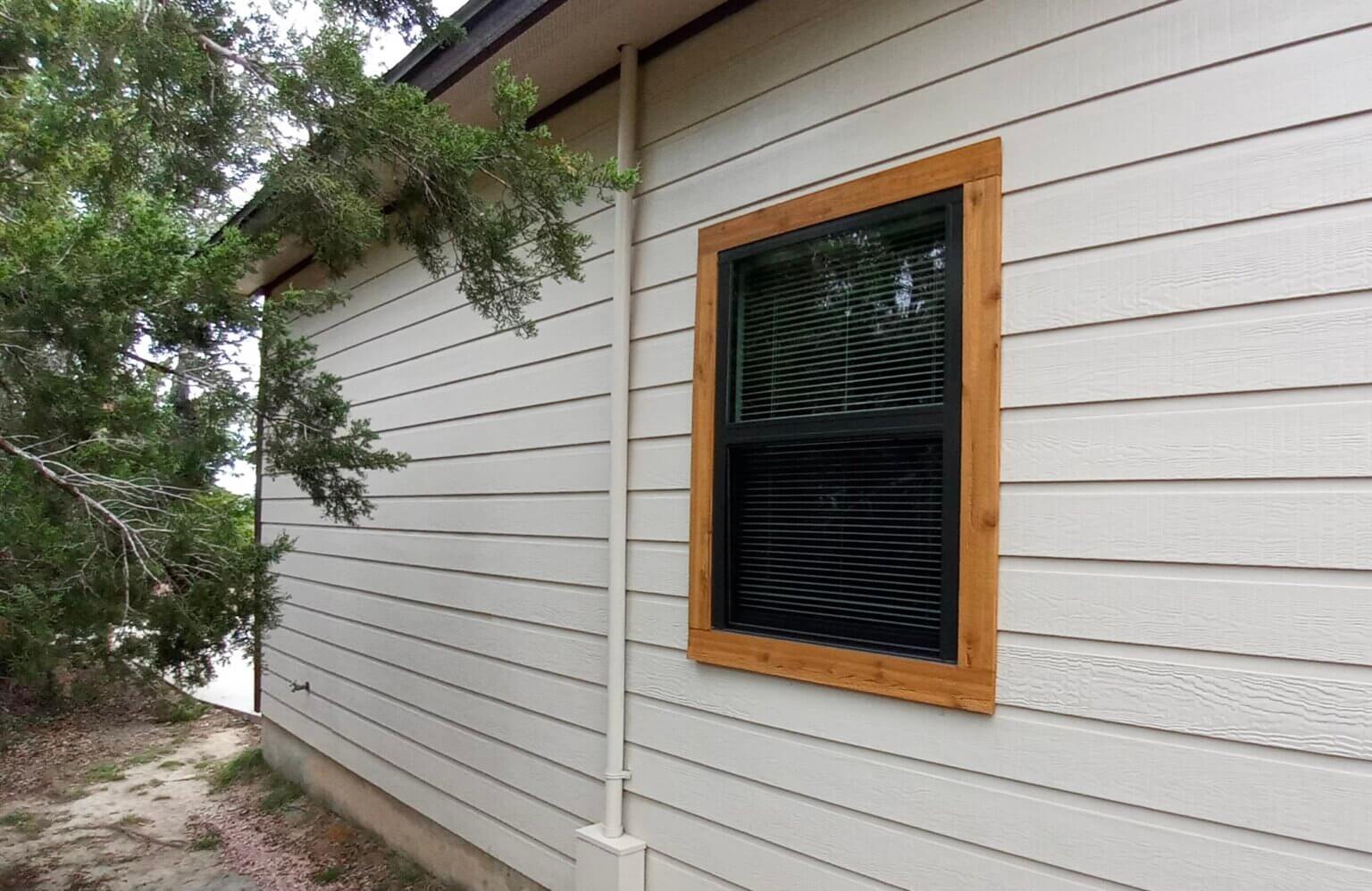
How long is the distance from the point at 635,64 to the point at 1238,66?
2151 millimetres

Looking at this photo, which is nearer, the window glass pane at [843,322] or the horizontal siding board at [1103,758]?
the horizontal siding board at [1103,758]

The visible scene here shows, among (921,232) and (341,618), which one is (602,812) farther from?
(341,618)

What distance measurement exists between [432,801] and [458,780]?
342 mm

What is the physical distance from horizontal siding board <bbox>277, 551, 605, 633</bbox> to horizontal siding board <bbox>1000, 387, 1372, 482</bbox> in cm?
186

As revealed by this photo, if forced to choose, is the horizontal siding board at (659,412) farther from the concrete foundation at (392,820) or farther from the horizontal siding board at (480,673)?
the concrete foundation at (392,820)

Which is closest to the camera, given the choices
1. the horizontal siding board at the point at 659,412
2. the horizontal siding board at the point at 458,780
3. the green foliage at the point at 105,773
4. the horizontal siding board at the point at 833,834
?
the horizontal siding board at the point at 833,834

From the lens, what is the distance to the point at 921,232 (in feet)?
8.14

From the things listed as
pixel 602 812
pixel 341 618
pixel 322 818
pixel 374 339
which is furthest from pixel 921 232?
pixel 322 818

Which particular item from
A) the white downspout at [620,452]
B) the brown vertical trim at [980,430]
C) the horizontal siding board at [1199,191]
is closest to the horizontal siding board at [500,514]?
the white downspout at [620,452]

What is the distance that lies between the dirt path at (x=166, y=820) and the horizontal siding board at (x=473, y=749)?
0.68 metres

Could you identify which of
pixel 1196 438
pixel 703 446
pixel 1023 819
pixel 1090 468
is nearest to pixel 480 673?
pixel 703 446

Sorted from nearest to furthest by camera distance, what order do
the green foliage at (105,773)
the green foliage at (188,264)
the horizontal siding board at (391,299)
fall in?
the green foliage at (188,264) → the horizontal siding board at (391,299) → the green foliage at (105,773)

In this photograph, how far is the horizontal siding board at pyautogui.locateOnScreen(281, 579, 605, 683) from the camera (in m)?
3.55

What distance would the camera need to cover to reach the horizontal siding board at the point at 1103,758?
172 centimetres
